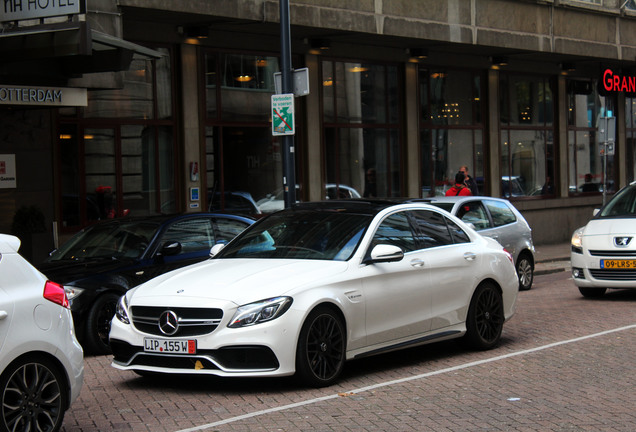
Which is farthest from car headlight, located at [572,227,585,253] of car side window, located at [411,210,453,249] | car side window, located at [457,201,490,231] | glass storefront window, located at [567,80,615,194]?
glass storefront window, located at [567,80,615,194]

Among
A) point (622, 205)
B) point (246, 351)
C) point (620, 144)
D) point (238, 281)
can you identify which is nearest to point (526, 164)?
point (620, 144)

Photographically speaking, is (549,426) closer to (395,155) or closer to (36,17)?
(36,17)

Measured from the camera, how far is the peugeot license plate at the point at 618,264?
13891mm

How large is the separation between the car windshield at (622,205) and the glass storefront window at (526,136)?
12600mm

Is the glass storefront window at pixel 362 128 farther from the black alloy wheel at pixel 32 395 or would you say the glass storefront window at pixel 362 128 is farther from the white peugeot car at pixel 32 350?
the black alloy wheel at pixel 32 395

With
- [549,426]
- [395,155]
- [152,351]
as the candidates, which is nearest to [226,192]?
[395,155]

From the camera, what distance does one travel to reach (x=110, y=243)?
11.6 meters

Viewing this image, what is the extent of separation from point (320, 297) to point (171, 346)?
49.5 inches

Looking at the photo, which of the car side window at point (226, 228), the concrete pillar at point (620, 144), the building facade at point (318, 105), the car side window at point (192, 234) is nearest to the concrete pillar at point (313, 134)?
the building facade at point (318, 105)

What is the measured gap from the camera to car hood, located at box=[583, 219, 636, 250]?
14.1 m

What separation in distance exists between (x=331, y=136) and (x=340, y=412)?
15.9 metres

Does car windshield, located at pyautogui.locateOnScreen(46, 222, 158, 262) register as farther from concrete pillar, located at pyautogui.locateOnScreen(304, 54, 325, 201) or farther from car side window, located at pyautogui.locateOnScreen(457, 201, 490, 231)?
concrete pillar, located at pyautogui.locateOnScreen(304, 54, 325, 201)

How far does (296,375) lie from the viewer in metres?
7.85

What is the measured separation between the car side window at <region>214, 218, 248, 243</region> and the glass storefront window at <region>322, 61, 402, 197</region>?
10.1m
